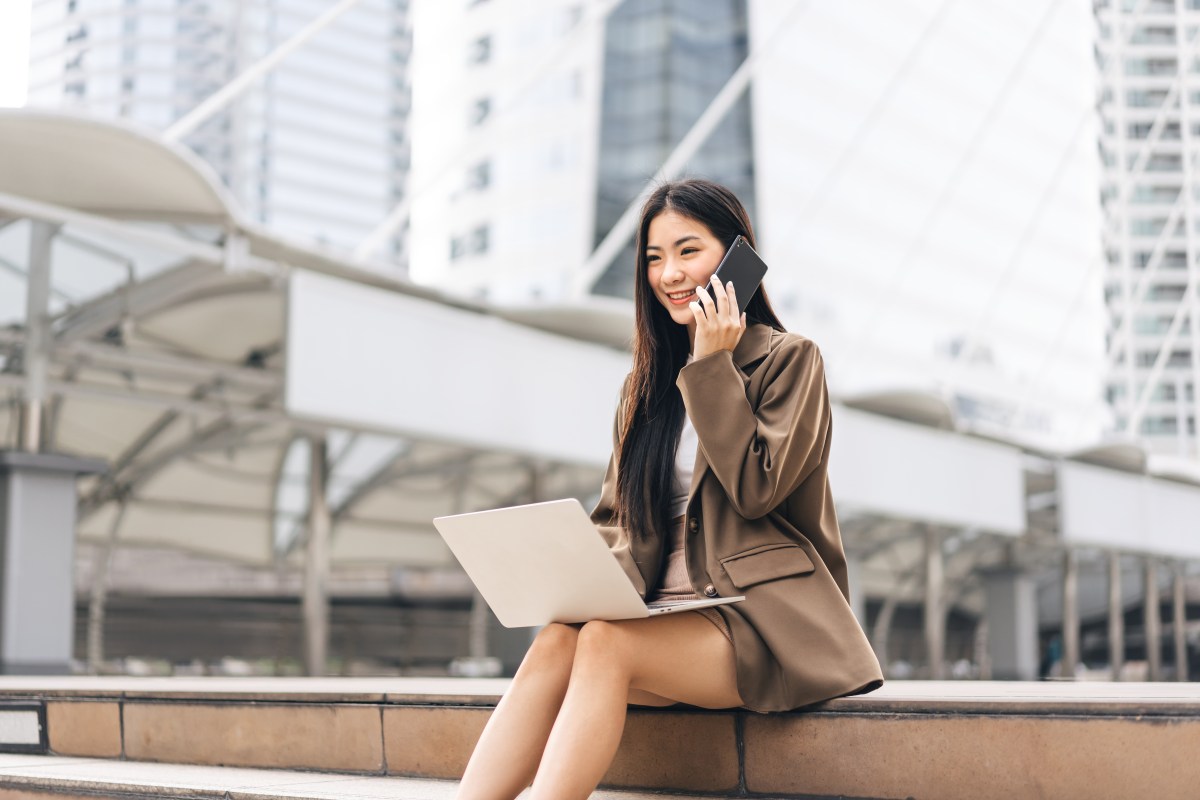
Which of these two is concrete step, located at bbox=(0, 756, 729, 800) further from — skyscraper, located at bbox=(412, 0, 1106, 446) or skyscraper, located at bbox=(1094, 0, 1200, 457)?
skyscraper, located at bbox=(412, 0, 1106, 446)

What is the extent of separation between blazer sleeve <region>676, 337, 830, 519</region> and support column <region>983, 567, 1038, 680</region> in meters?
29.6

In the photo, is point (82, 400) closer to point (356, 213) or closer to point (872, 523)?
point (872, 523)

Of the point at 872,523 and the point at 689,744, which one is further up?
the point at 872,523

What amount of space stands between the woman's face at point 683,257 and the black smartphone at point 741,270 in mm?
131

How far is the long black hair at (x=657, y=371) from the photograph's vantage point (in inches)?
131

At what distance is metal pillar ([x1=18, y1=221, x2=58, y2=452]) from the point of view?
11.2 m

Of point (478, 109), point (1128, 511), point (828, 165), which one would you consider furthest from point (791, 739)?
point (478, 109)

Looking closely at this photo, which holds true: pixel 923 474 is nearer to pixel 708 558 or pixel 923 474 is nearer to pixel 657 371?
pixel 657 371

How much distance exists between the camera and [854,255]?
2699 inches

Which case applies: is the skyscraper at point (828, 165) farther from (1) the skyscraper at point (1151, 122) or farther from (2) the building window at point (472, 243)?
(1) the skyscraper at point (1151, 122)

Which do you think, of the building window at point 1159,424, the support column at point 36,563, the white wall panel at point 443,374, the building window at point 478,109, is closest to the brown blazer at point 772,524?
the white wall panel at point 443,374

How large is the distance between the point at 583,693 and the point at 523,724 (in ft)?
0.64

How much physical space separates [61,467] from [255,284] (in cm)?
238

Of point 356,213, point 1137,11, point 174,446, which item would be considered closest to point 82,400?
point 174,446
